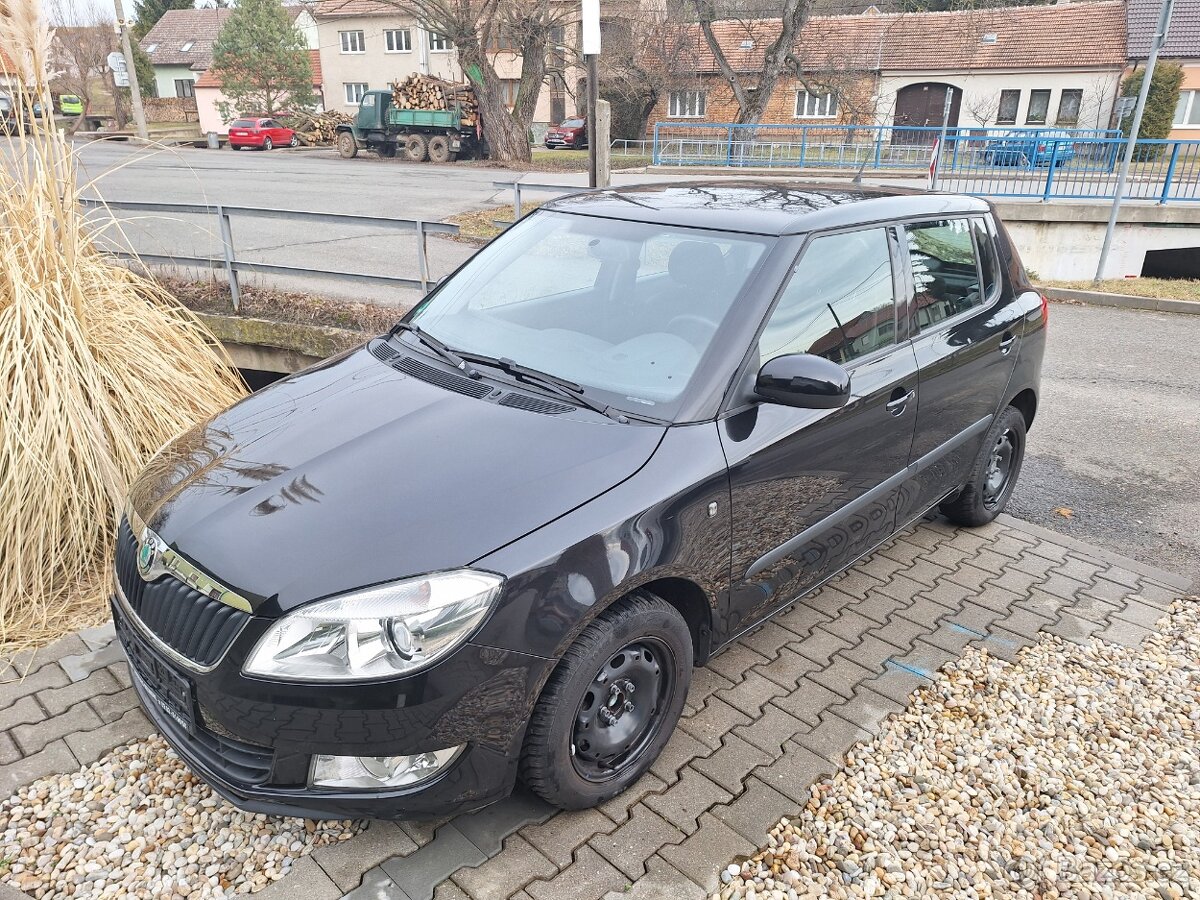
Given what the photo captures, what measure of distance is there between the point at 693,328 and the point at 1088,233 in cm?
1398

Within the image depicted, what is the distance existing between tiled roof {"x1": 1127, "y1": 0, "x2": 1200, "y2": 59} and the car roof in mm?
38154

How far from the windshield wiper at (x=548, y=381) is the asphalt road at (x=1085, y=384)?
9.21 feet

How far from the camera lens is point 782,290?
2.99m

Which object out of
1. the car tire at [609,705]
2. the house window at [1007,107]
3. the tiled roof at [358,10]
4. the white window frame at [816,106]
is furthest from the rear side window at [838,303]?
the tiled roof at [358,10]

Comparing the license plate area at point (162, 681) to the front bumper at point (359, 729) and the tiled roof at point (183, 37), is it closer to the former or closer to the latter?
the front bumper at point (359, 729)

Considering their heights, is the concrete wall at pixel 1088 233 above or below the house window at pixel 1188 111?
below

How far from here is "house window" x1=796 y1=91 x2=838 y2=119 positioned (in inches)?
1467

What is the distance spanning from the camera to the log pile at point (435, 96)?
93.8ft

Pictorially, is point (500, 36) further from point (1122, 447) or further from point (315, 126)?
point (1122, 447)

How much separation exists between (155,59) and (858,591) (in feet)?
219

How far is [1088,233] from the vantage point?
14086mm

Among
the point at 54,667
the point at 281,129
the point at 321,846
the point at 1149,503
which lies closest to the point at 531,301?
the point at 321,846

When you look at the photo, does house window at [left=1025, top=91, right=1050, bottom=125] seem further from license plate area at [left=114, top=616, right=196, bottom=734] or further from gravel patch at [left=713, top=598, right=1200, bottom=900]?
license plate area at [left=114, top=616, right=196, bottom=734]

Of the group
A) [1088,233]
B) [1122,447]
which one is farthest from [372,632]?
[1088,233]
